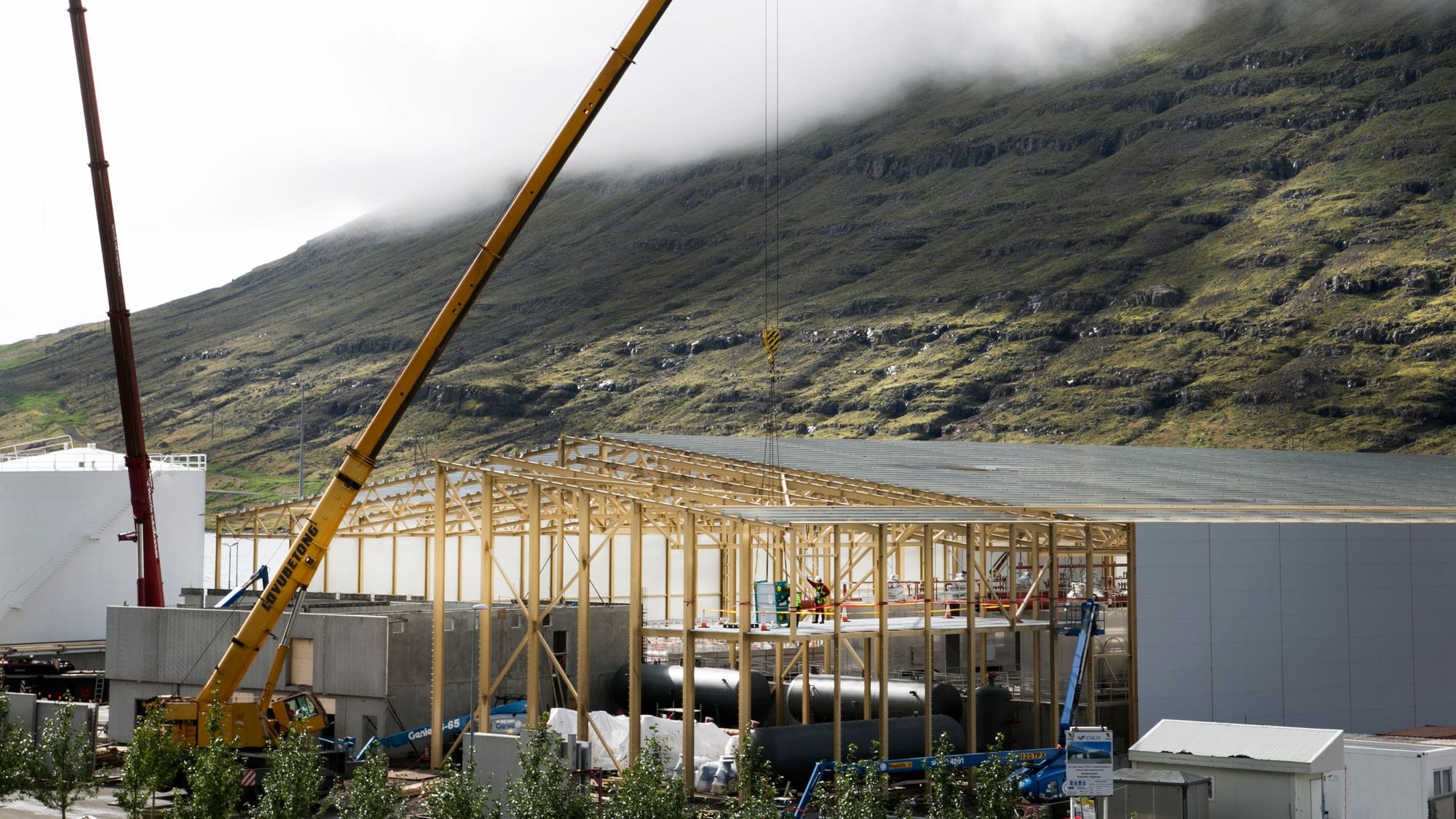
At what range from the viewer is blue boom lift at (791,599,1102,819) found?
3441 cm

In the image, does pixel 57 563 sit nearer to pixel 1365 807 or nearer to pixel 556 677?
pixel 556 677

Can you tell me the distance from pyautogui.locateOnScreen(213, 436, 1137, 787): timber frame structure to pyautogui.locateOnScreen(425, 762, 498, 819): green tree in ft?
32.8

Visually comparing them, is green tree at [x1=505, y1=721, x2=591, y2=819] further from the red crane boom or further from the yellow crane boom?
the red crane boom

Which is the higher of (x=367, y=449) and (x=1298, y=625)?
(x=367, y=449)

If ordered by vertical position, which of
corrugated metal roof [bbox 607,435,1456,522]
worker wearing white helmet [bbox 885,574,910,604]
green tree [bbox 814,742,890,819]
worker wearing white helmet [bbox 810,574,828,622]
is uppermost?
corrugated metal roof [bbox 607,435,1456,522]

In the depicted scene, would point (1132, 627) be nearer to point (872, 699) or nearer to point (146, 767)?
point (872, 699)

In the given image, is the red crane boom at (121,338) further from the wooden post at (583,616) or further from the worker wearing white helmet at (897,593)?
the worker wearing white helmet at (897,593)

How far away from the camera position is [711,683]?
155 ft

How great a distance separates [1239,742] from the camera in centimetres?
3278

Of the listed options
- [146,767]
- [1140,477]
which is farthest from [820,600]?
[1140,477]

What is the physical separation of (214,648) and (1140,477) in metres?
32.1

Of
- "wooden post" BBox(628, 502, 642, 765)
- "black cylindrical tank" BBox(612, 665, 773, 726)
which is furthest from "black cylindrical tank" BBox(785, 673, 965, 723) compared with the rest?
"wooden post" BBox(628, 502, 642, 765)

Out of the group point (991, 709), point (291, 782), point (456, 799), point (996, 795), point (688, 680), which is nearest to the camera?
point (996, 795)

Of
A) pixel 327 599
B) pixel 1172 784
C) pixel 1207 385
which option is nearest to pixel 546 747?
pixel 1172 784
